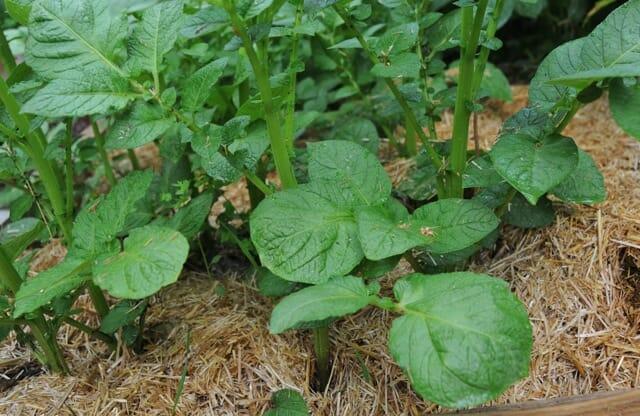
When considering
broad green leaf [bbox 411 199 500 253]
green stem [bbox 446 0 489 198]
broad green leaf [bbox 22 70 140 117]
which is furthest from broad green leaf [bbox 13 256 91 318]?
green stem [bbox 446 0 489 198]

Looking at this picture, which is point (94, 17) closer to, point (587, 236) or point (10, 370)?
point (10, 370)

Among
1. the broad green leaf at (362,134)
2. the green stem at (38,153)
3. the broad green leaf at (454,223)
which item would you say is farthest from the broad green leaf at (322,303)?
the broad green leaf at (362,134)

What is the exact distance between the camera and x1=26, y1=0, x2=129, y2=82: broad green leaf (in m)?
1.02

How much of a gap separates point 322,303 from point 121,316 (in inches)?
19.4

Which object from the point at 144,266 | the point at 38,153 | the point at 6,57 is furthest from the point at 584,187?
the point at 6,57

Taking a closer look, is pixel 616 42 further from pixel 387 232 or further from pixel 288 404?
pixel 288 404

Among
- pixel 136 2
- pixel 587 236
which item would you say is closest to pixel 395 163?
pixel 587 236

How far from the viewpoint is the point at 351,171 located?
109cm

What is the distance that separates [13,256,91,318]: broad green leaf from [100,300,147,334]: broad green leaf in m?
0.17

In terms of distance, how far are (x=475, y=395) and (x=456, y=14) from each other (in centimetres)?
95

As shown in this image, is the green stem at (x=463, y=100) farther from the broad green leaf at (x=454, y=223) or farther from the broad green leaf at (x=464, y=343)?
the broad green leaf at (x=464, y=343)

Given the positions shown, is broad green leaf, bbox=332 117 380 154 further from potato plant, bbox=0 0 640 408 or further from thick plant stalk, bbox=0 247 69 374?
thick plant stalk, bbox=0 247 69 374

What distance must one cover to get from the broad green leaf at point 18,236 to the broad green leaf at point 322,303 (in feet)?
1.99

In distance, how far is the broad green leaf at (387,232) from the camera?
36.0 inches
